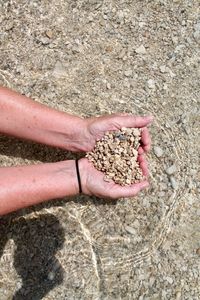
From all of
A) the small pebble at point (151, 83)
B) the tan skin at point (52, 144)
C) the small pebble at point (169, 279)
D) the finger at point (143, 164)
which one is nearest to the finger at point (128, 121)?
the tan skin at point (52, 144)

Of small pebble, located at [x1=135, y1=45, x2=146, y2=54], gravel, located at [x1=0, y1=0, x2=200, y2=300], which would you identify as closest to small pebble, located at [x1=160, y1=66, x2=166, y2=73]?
gravel, located at [x1=0, y1=0, x2=200, y2=300]

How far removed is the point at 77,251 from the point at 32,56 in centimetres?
113

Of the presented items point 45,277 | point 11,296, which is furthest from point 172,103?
point 11,296

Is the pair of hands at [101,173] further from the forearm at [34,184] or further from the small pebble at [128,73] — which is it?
the small pebble at [128,73]

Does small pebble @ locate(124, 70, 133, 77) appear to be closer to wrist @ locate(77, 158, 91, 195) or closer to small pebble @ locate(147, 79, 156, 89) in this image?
small pebble @ locate(147, 79, 156, 89)

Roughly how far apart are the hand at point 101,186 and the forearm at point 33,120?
0.59ft

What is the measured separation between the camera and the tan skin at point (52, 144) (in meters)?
2.44

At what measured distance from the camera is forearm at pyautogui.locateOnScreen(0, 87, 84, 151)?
256cm

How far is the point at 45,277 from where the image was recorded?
106 inches

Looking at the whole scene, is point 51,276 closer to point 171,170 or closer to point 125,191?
point 125,191

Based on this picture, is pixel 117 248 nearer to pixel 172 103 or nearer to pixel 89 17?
pixel 172 103

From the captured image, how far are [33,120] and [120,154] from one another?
480 millimetres

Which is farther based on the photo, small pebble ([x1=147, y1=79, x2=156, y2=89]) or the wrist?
small pebble ([x1=147, y1=79, x2=156, y2=89])

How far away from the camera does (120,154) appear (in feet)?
8.14
